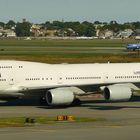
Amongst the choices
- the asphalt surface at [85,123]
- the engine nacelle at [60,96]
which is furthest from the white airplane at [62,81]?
the asphalt surface at [85,123]

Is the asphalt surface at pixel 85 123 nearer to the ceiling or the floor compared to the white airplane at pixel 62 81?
nearer to the floor

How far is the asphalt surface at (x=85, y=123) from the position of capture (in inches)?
1401

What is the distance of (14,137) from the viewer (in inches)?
1374

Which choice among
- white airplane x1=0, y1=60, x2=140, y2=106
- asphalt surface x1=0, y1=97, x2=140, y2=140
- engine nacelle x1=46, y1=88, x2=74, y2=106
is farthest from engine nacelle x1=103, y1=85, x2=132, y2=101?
engine nacelle x1=46, y1=88, x2=74, y2=106

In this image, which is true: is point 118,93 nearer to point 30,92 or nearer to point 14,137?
point 30,92

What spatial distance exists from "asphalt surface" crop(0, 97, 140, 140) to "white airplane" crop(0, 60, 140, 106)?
41.8 inches

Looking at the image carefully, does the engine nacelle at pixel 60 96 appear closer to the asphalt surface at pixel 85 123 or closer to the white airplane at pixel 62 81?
the white airplane at pixel 62 81

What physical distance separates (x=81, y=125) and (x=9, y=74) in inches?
519

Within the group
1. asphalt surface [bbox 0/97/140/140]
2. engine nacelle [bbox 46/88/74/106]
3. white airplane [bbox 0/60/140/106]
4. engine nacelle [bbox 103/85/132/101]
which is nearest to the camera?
asphalt surface [bbox 0/97/140/140]

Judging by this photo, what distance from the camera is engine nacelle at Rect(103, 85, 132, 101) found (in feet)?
165

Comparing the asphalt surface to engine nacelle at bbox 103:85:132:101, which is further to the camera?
engine nacelle at bbox 103:85:132:101

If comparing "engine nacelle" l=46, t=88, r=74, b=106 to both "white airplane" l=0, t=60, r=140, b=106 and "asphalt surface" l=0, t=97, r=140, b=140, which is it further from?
"asphalt surface" l=0, t=97, r=140, b=140

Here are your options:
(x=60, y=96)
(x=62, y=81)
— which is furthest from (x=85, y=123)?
(x=62, y=81)

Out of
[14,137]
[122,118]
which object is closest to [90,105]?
[122,118]
